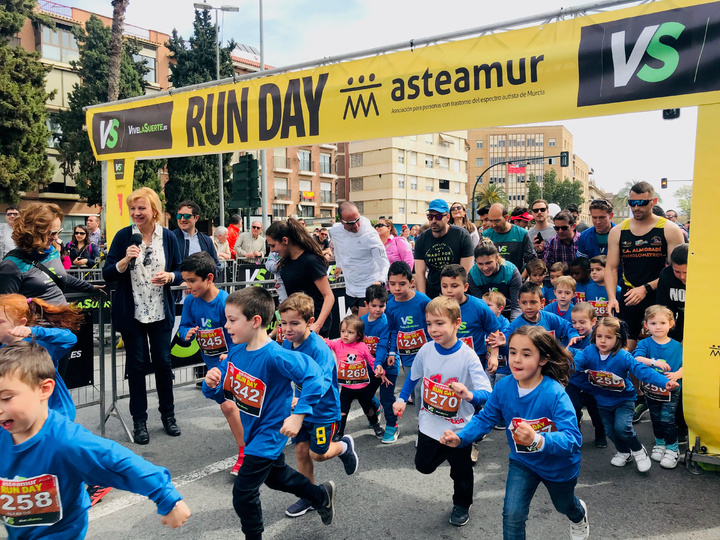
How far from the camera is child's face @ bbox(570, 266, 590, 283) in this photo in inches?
244

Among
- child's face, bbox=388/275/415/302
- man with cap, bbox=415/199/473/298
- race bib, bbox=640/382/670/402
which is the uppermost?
man with cap, bbox=415/199/473/298

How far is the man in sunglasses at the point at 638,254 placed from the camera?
537 cm

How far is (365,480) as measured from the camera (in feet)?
14.1

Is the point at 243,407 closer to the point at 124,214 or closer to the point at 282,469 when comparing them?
the point at 282,469

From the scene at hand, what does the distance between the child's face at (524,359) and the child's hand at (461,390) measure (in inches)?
15.4

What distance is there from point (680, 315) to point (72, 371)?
18.2 ft

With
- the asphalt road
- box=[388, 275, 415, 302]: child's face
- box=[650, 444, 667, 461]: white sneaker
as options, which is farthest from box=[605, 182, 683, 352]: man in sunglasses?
box=[388, 275, 415, 302]: child's face

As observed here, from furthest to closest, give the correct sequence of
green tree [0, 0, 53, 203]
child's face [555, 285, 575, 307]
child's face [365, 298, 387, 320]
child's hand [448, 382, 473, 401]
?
green tree [0, 0, 53, 203]
child's face [555, 285, 575, 307]
child's face [365, 298, 387, 320]
child's hand [448, 382, 473, 401]

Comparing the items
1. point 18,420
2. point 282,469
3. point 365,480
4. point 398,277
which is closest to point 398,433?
point 365,480

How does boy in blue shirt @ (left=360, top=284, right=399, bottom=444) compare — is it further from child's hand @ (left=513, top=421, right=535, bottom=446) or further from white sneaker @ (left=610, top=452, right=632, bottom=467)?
child's hand @ (left=513, top=421, right=535, bottom=446)

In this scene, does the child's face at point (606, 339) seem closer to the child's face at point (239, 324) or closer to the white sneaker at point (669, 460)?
the white sneaker at point (669, 460)

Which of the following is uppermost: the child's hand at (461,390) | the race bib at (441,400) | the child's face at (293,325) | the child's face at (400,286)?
the child's face at (400,286)

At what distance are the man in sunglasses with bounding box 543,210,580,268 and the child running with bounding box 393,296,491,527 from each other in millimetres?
4129

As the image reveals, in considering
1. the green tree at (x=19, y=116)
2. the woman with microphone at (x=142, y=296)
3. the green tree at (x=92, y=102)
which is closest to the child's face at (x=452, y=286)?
the woman with microphone at (x=142, y=296)
